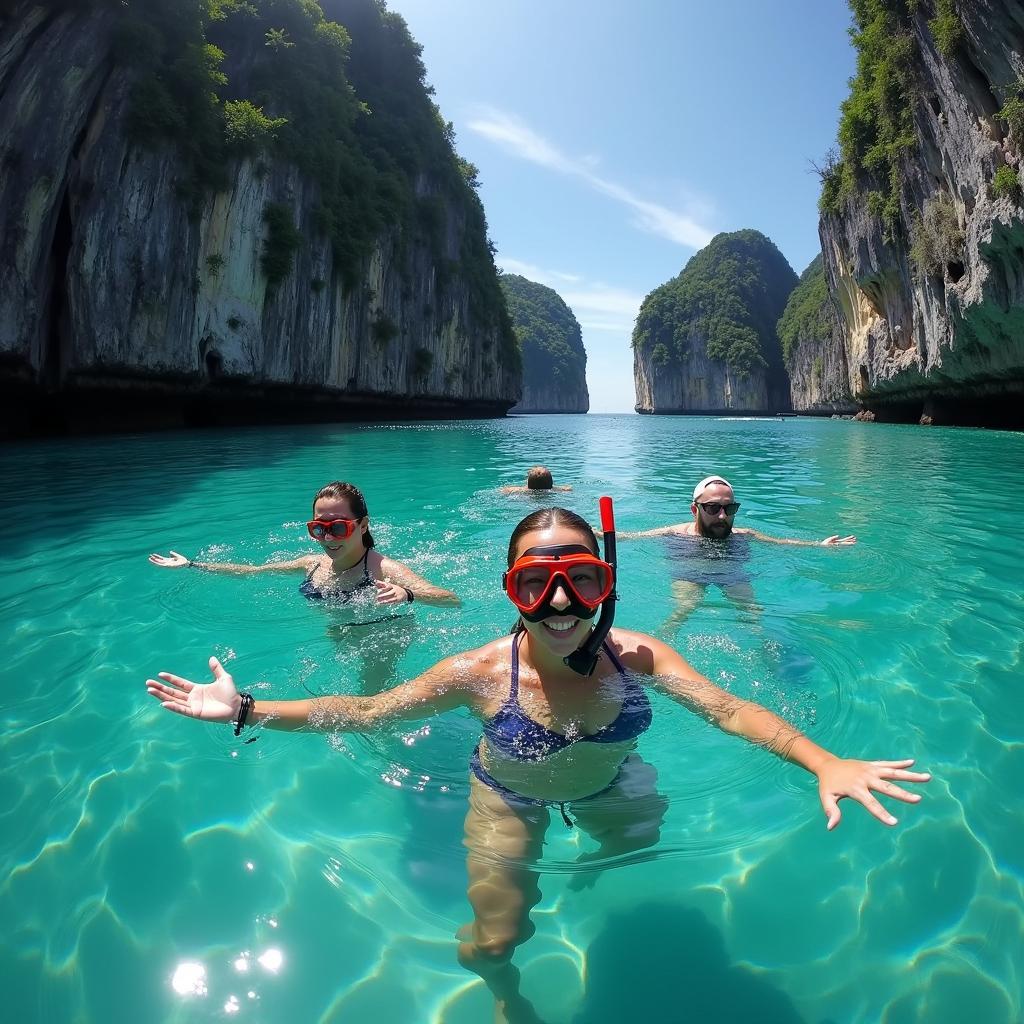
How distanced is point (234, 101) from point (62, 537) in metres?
22.6

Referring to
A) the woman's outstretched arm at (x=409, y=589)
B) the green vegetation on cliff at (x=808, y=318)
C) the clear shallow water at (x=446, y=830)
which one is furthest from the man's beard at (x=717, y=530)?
the green vegetation on cliff at (x=808, y=318)

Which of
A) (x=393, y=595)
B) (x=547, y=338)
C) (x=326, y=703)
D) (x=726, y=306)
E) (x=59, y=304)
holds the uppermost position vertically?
(x=547, y=338)

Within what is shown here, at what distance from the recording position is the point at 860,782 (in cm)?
185

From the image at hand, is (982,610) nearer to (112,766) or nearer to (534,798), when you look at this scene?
(534,798)

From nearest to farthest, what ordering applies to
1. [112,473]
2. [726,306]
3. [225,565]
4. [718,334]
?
[225,565], [112,473], [718,334], [726,306]

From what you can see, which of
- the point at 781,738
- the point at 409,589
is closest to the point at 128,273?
the point at 409,589

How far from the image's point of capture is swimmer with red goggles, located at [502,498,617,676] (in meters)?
2.19

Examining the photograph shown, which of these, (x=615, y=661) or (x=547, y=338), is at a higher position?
(x=547, y=338)

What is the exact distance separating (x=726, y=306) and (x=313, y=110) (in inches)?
3966

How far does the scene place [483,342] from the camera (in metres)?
54.0

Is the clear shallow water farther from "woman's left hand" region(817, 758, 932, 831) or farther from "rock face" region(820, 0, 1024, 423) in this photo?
"rock face" region(820, 0, 1024, 423)

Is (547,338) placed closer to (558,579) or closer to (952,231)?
(952,231)

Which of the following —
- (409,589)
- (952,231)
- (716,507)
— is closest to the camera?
(409,589)

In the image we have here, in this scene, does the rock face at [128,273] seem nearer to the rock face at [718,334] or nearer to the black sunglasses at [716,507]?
the black sunglasses at [716,507]
